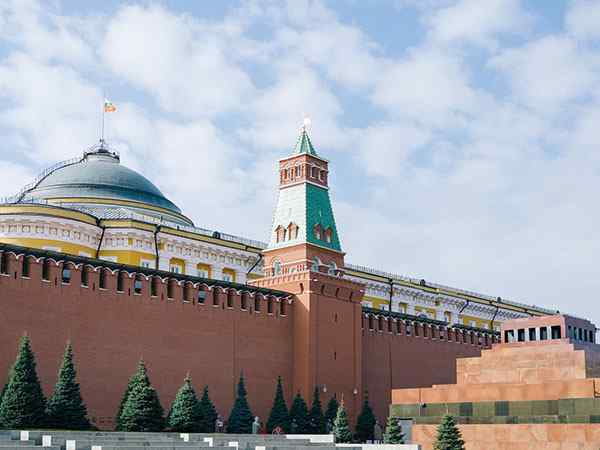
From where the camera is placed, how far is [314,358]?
34.3 meters

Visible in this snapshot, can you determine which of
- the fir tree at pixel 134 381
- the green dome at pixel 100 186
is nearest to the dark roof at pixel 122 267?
the fir tree at pixel 134 381

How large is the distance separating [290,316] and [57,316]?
9.44 metres

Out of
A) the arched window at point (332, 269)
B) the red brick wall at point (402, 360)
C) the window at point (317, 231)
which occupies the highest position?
the window at point (317, 231)

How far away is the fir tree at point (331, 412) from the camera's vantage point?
3312 cm

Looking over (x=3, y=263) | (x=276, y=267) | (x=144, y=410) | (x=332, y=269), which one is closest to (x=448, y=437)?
(x=144, y=410)

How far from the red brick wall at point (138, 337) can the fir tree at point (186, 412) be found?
5.78ft

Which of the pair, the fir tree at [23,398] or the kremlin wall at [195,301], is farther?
the kremlin wall at [195,301]

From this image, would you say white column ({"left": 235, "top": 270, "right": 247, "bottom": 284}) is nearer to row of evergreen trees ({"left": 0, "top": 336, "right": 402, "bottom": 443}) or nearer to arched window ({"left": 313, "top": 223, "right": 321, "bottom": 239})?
arched window ({"left": 313, "top": 223, "right": 321, "bottom": 239})

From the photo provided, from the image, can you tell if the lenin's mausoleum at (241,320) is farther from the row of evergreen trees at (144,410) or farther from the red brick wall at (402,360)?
the row of evergreen trees at (144,410)

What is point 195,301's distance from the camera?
31781mm

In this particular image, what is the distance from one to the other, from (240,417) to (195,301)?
12.8ft

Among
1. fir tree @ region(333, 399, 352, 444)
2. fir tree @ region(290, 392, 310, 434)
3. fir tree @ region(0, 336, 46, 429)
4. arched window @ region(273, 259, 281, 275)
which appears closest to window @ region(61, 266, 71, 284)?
fir tree @ region(0, 336, 46, 429)

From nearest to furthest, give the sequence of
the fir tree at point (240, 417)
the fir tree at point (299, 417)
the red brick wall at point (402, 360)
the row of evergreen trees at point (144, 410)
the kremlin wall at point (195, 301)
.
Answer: the row of evergreen trees at point (144, 410) < the kremlin wall at point (195, 301) < the fir tree at point (240, 417) < the fir tree at point (299, 417) < the red brick wall at point (402, 360)

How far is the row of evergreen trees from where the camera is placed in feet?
80.5
